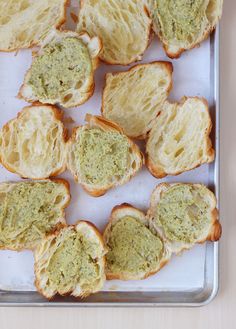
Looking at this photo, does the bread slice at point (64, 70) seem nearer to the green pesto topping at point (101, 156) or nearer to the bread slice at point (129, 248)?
the green pesto topping at point (101, 156)

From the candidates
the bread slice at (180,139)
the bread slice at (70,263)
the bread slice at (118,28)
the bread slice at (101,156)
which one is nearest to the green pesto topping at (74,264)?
the bread slice at (70,263)

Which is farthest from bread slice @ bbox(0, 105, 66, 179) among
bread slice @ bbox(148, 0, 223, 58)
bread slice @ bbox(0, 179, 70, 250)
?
bread slice @ bbox(148, 0, 223, 58)

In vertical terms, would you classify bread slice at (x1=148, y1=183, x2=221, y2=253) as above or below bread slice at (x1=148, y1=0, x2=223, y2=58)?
below

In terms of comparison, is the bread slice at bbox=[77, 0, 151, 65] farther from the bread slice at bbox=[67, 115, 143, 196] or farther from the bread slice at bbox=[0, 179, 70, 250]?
the bread slice at bbox=[0, 179, 70, 250]

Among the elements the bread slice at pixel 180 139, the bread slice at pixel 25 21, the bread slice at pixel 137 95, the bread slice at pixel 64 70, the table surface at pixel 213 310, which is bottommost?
the table surface at pixel 213 310

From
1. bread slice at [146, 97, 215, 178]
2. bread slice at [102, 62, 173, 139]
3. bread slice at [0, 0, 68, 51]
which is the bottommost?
bread slice at [146, 97, 215, 178]
